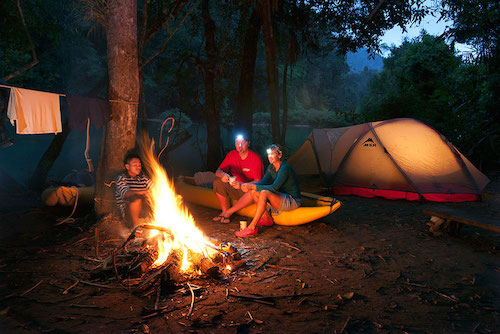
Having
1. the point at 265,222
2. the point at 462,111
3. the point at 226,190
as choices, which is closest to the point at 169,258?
the point at 265,222

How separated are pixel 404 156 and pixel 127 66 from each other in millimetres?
6142

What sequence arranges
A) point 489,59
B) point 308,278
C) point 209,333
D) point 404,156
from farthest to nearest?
point 489,59 → point 404,156 → point 308,278 → point 209,333

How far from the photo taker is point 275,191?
543 centimetres

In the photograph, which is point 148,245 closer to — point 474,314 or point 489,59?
point 474,314

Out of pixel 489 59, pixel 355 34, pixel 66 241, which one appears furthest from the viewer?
pixel 355 34

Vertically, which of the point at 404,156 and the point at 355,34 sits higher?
the point at 355,34

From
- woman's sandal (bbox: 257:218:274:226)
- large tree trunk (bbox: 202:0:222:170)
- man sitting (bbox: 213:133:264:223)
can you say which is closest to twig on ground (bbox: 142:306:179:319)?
woman's sandal (bbox: 257:218:274:226)

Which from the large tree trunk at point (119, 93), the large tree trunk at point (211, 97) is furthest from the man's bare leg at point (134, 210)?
the large tree trunk at point (211, 97)

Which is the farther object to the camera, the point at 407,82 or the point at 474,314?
the point at 407,82

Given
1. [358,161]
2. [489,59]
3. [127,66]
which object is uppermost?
[489,59]

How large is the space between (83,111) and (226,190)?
2.64 m

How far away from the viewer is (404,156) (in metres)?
7.93

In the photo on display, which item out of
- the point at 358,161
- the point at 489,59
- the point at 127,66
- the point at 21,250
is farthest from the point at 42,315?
the point at 489,59

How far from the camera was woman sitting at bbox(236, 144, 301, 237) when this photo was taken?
5381mm
